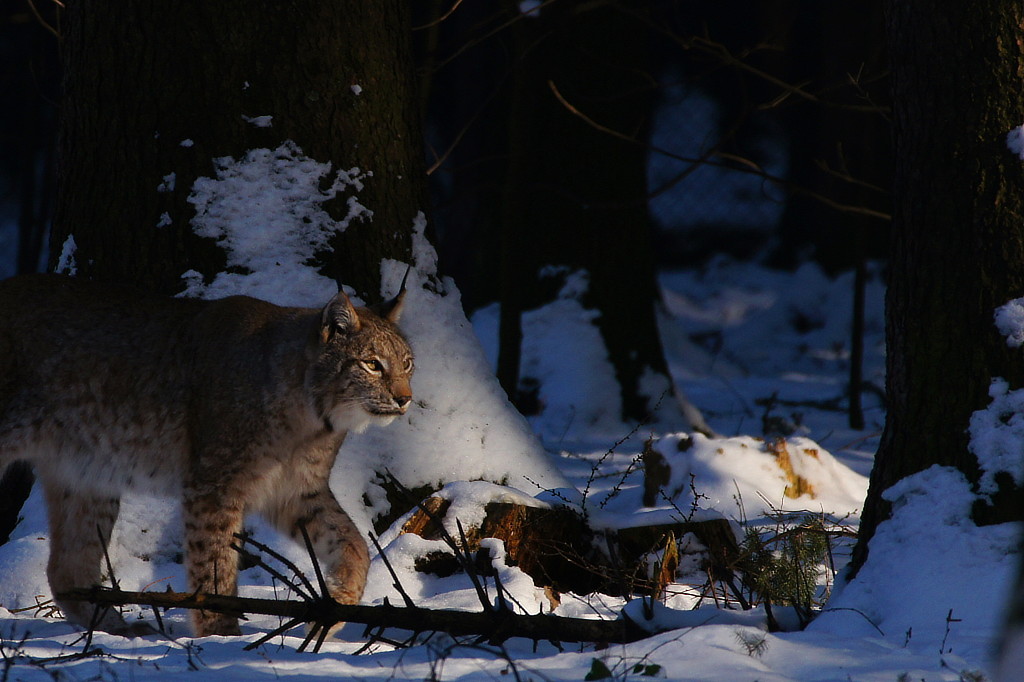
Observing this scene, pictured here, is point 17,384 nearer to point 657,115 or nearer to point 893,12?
point 893,12

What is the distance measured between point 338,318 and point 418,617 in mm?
1377

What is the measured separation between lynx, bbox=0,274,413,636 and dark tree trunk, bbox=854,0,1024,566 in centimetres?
176

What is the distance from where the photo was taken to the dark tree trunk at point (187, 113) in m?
4.49

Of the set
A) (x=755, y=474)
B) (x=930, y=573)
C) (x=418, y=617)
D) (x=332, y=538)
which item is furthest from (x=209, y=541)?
(x=755, y=474)

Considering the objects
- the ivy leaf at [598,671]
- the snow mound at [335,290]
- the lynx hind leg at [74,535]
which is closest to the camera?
the ivy leaf at [598,671]

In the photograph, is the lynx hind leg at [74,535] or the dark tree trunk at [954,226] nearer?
the dark tree trunk at [954,226]

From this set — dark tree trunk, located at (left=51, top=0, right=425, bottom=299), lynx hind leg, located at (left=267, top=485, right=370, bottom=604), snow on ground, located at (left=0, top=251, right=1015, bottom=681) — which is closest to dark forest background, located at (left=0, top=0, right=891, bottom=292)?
dark tree trunk, located at (left=51, top=0, right=425, bottom=299)

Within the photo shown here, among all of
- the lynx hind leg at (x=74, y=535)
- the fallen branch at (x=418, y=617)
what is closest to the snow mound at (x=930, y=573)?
the fallen branch at (x=418, y=617)

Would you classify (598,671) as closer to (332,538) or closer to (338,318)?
(332,538)

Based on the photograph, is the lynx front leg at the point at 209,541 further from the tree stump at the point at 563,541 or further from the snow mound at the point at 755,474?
the snow mound at the point at 755,474

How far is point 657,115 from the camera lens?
15.4 m

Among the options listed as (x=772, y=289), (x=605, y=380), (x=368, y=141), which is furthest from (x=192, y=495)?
(x=772, y=289)

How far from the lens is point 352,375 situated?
383 centimetres

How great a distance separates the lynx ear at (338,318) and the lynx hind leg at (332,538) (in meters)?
0.60
